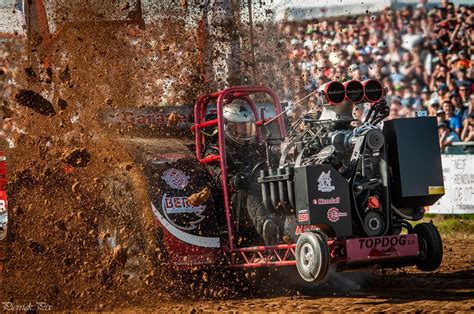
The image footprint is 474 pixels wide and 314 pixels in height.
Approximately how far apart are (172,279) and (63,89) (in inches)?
97.0

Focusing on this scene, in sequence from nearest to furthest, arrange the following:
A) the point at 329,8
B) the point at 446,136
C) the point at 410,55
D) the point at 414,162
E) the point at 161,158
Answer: the point at 414,162 < the point at 161,158 < the point at 446,136 < the point at 410,55 < the point at 329,8

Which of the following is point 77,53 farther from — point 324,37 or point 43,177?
point 324,37

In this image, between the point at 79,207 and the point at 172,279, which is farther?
the point at 79,207

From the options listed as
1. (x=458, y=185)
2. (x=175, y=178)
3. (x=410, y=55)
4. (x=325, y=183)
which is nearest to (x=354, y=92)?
(x=325, y=183)

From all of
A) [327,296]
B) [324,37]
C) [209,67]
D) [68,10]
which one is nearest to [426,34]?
[324,37]

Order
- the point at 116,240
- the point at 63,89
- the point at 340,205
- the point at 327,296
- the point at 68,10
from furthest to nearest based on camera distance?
the point at 68,10
the point at 63,89
the point at 116,240
the point at 327,296
the point at 340,205

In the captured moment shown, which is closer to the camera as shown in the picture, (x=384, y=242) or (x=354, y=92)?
(x=384, y=242)

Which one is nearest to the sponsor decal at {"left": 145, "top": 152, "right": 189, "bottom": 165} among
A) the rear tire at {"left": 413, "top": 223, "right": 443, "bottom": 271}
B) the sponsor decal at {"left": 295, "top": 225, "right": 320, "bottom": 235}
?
the sponsor decal at {"left": 295, "top": 225, "right": 320, "bottom": 235}

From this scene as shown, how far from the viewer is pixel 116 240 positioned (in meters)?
7.70

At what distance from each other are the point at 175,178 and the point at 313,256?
1.97m

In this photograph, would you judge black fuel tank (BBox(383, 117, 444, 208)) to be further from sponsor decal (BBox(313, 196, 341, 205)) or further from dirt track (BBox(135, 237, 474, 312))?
dirt track (BBox(135, 237, 474, 312))

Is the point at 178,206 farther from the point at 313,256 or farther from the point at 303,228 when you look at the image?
the point at 313,256
